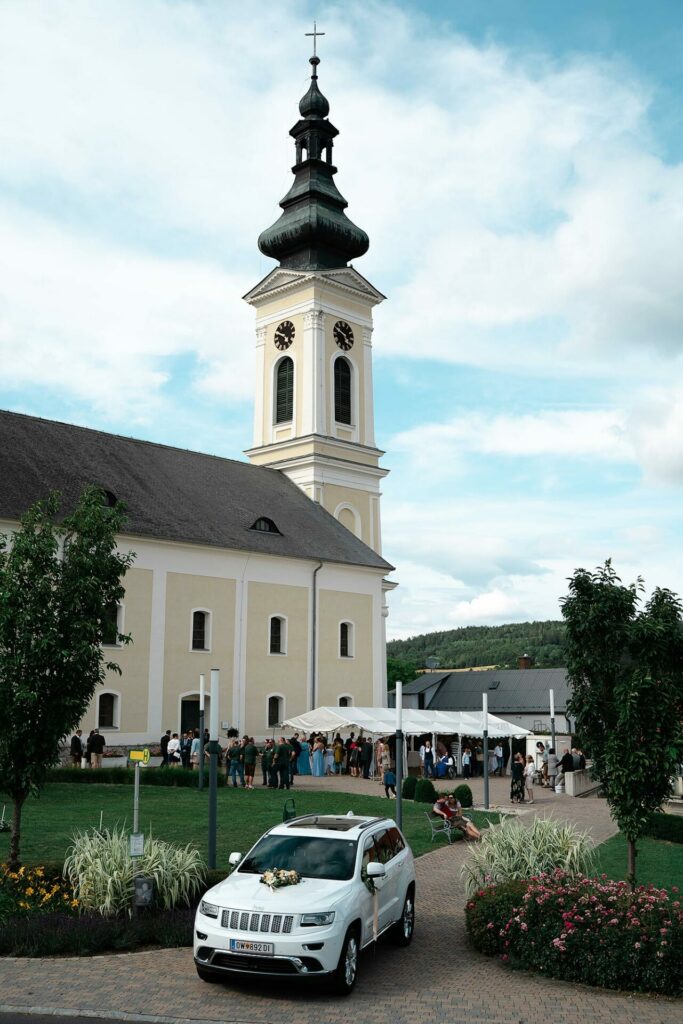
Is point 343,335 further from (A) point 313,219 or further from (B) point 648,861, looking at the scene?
(B) point 648,861

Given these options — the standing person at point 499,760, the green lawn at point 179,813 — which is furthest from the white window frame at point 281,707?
the green lawn at point 179,813

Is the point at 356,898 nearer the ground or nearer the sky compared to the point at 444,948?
nearer the sky

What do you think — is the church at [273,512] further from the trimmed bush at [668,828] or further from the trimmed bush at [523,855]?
the trimmed bush at [523,855]

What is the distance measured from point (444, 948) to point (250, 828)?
315 inches

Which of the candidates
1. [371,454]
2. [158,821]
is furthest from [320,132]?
[158,821]

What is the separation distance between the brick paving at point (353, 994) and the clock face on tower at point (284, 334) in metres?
46.6

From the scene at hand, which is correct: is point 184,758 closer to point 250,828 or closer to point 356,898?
point 250,828

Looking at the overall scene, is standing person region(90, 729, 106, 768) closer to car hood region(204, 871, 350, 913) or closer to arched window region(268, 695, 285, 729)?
arched window region(268, 695, 285, 729)

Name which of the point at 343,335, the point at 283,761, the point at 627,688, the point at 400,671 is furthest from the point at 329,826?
the point at 400,671

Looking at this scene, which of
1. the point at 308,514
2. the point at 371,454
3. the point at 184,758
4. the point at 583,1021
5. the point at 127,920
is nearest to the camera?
the point at 583,1021

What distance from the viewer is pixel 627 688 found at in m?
12.9

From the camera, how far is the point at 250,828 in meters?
19.4

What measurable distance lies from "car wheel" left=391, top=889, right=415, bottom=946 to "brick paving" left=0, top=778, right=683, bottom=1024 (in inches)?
5.8

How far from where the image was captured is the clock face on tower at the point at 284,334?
55781 mm
